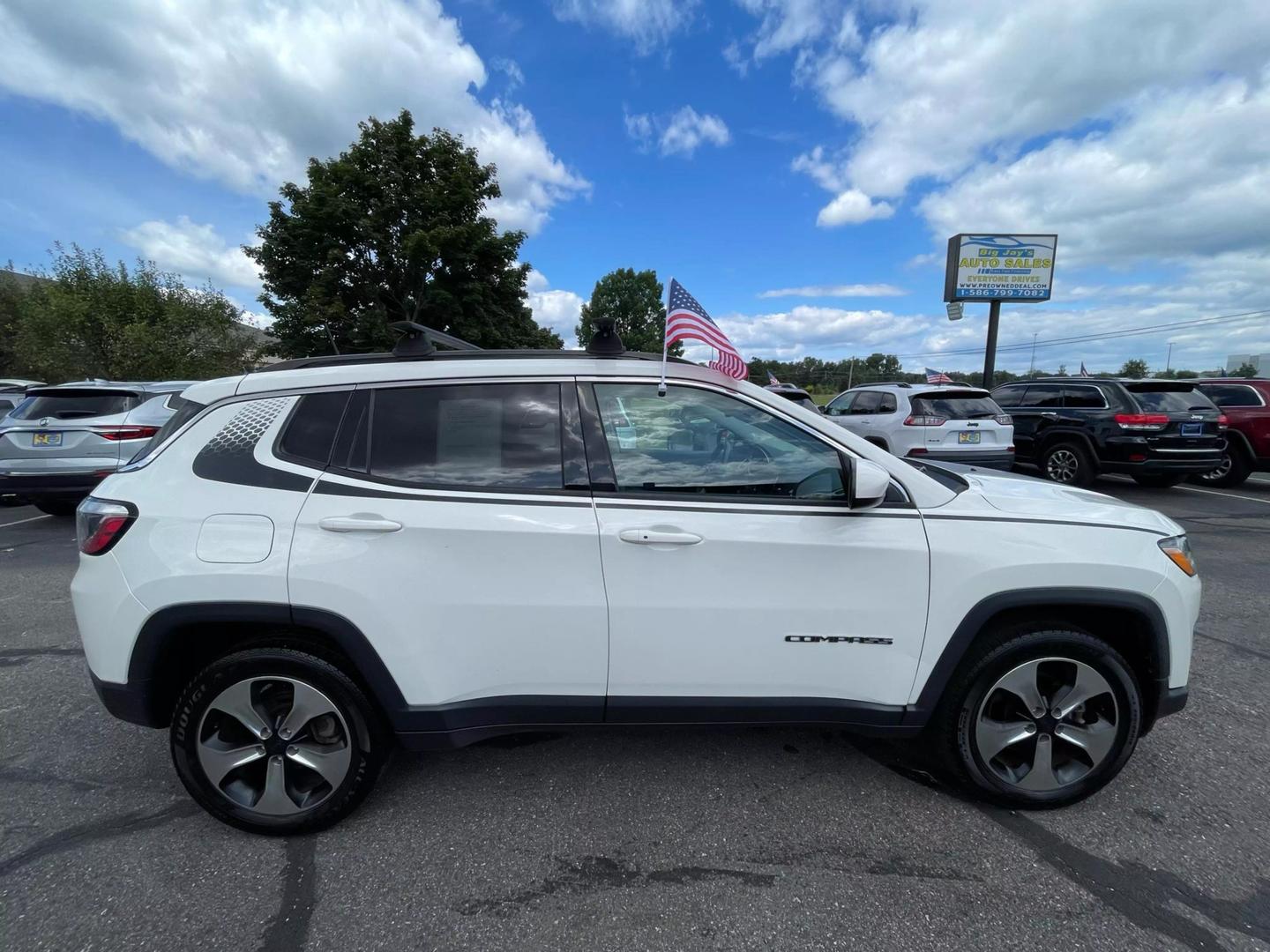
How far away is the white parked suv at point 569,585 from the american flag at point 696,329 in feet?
0.86

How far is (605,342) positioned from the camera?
2506 mm

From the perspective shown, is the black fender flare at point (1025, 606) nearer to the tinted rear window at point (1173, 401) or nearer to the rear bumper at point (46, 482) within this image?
the rear bumper at point (46, 482)

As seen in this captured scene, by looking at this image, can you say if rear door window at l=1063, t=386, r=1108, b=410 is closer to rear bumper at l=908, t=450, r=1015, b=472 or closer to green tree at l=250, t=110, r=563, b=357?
rear bumper at l=908, t=450, r=1015, b=472

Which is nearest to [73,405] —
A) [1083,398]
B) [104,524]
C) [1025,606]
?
[104,524]

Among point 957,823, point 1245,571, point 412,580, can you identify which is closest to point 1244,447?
point 1245,571

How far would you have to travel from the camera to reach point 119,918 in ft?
6.14

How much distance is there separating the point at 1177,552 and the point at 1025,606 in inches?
26.1

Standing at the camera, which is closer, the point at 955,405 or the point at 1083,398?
the point at 955,405

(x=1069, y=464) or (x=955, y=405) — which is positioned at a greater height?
(x=955, y=405)

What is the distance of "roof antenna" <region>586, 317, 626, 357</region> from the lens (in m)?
2.47

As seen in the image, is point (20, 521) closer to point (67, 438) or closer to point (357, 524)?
point (67, 438)

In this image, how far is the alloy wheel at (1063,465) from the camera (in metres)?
9.63

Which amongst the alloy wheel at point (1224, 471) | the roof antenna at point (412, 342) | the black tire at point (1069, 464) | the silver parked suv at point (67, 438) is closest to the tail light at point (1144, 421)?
the black tire at point (1069, 464)

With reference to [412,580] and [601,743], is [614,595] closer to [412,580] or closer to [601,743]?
[412,580]
